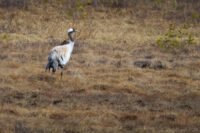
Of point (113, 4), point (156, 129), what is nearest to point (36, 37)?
point (113, 4)

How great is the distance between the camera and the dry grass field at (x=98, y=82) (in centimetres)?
673

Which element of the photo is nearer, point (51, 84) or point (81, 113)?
point (81, 113)

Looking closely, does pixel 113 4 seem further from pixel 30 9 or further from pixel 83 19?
pixel 30 9

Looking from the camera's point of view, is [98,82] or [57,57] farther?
[57,57]

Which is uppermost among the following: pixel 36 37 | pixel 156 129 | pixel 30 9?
pixel 30 9

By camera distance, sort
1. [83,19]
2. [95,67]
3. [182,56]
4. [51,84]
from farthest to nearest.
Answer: [83,19] < [182,56] < [95,67] < [51,84]

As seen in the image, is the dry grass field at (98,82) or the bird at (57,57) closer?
the dry grass field at (98,82)

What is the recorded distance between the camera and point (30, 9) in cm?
2348

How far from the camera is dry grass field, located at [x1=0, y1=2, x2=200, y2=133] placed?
6.73 metres

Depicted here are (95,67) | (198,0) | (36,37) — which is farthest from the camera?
(198,0)

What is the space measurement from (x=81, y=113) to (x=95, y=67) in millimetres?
5206

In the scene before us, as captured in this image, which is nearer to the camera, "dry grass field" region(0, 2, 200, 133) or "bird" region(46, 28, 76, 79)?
"dry grass field" region(0, 2, 200, 133)

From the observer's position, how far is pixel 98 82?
10086 mm

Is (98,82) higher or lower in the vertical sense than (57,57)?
lower
